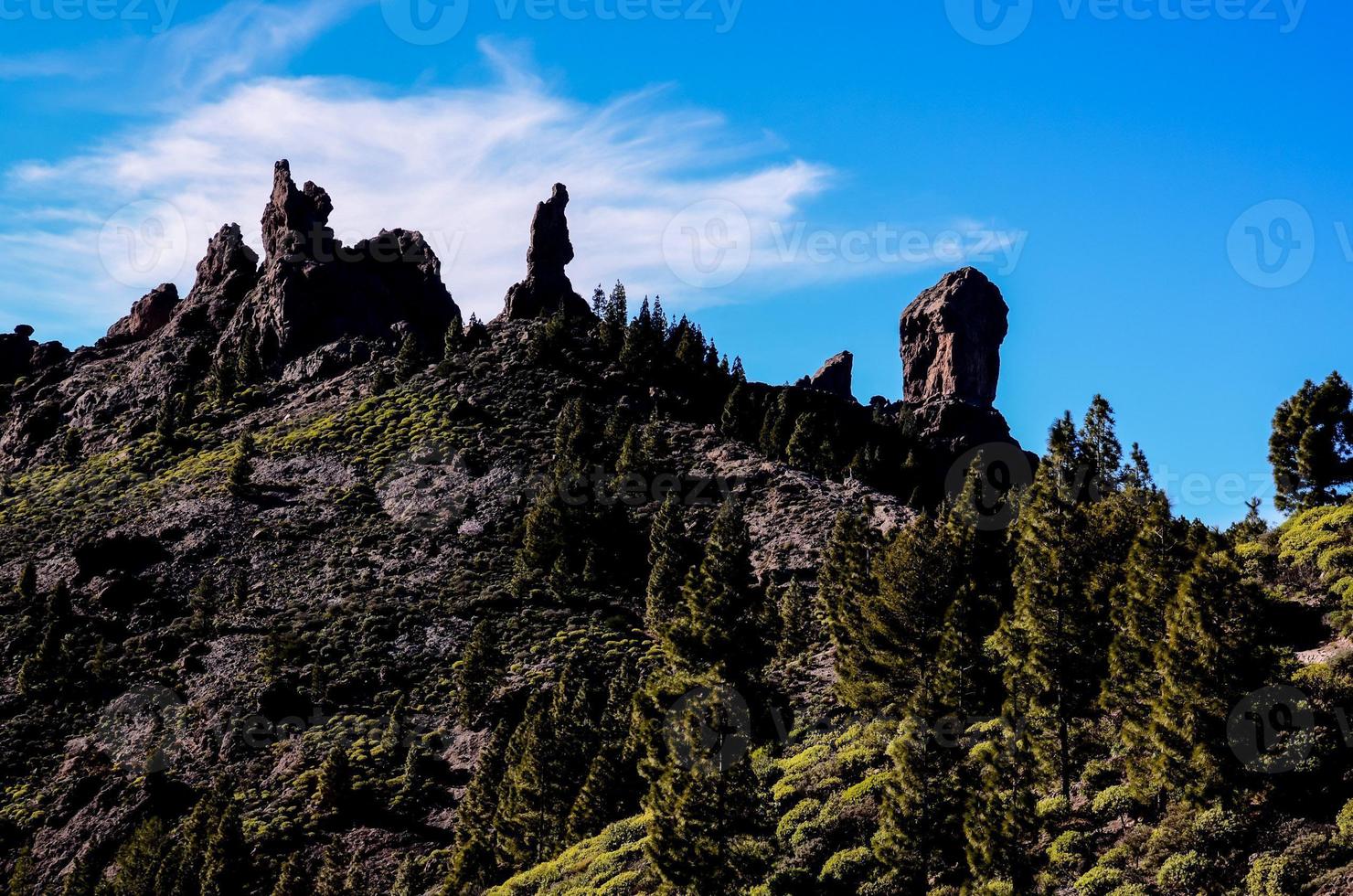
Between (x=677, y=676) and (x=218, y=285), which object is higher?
(x=218, y=285)

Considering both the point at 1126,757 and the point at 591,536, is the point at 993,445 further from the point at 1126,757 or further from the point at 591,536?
the point at 1126,757

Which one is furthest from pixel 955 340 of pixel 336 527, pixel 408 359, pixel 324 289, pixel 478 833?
pixel 478 833

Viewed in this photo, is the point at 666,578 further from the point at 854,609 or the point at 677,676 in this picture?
the point at 677,676

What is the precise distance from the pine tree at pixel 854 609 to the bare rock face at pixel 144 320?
119878 millimetres

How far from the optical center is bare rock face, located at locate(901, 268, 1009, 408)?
17575cm

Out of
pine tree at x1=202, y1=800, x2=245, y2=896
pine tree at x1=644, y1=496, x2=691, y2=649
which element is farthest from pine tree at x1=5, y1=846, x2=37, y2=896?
pine tree at x1=644, y1=496, x2=691, y2=649

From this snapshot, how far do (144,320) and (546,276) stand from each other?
196 feet

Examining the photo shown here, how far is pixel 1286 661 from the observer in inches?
1329

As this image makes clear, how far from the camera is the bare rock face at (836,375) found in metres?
191

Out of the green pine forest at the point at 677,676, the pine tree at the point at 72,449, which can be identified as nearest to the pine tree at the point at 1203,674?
the green pine forest at the point at 677,676

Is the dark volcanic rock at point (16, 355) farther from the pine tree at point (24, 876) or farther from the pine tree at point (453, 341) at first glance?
the pine tree at point (24, 876)

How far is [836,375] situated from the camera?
634ft

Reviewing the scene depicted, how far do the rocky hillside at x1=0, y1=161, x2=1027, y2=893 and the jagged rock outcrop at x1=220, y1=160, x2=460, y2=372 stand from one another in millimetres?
A: 475

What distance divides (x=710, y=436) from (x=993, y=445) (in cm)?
6884
